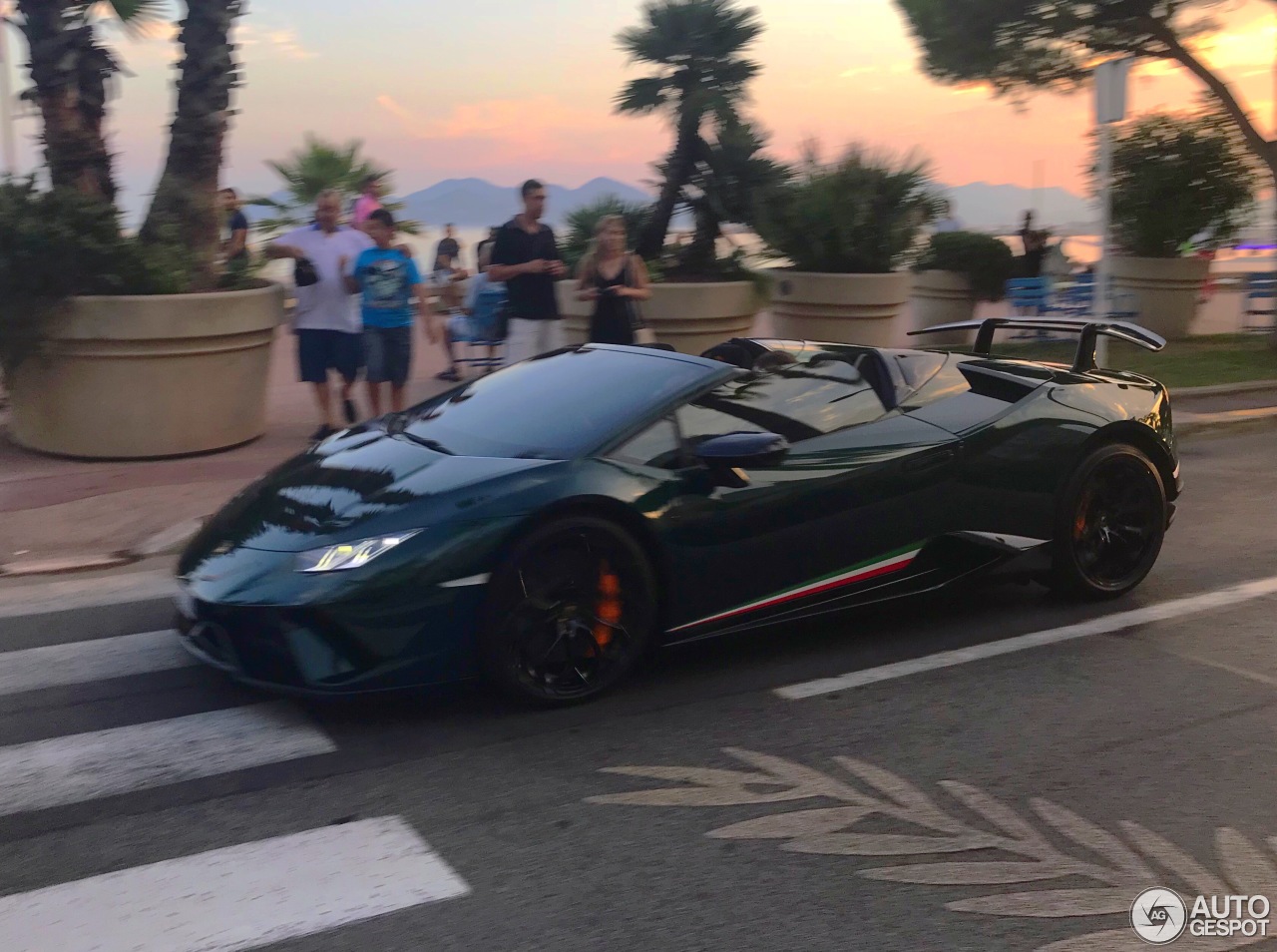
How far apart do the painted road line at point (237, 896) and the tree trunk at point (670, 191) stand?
30.3ft

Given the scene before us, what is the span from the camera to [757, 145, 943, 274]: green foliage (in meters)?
12.1

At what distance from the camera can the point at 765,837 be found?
3.54 metres

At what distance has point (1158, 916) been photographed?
317 cm

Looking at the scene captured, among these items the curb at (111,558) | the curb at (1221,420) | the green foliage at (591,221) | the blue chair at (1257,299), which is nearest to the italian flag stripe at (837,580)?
the curb at (111,558)

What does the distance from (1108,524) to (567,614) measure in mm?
2741

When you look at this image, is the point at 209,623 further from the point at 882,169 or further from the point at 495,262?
the point at 882,169

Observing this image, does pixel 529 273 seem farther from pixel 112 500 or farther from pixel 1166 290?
pixel 1166 290

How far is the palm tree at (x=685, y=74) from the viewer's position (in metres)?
12.3

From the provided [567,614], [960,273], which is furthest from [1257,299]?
[567,614]

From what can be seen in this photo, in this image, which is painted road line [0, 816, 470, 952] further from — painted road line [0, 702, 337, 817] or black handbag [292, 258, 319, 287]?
black handbag [292, 258, 319, 287]

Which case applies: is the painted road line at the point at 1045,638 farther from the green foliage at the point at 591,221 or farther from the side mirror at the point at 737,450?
the green foliage at the point at 591,221

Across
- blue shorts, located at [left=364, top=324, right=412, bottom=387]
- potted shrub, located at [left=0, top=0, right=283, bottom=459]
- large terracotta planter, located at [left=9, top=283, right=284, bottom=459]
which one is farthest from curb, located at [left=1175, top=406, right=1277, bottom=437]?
large terracotta planter, located at [left=9, top=283, right=284, bottom=459]

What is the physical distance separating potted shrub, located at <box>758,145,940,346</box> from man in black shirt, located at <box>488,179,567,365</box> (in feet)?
11.2

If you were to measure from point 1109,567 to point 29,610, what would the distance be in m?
4.82
